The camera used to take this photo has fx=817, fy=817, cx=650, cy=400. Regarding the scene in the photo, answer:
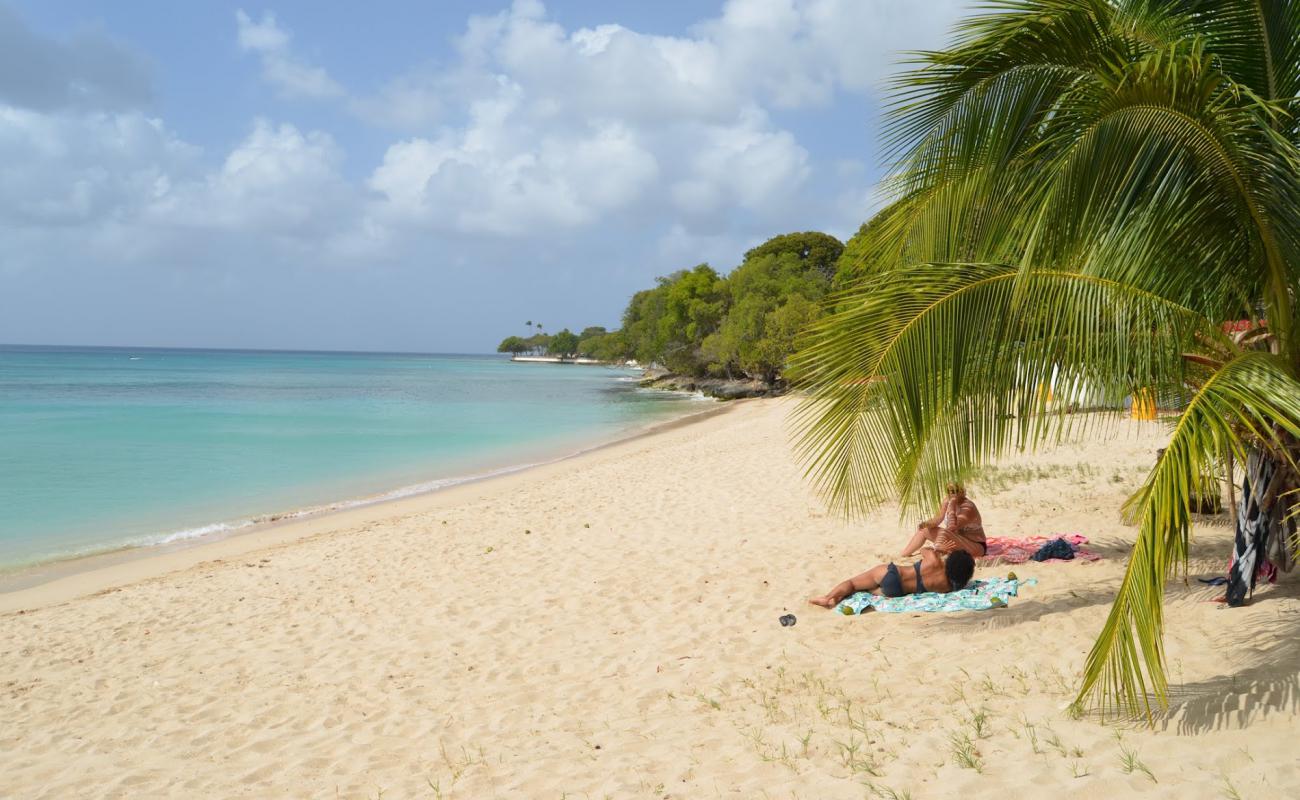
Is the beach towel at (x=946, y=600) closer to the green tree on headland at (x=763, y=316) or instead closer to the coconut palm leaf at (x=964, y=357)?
the coconut palm leaf at (x=964, y=357)

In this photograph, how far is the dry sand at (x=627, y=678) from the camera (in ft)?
12.1

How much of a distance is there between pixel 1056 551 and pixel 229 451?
24.0m

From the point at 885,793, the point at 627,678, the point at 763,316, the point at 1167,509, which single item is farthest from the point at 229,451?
the point at 763,316

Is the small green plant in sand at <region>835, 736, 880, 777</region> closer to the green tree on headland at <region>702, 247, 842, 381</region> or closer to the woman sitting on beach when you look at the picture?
the woman sitting on beach

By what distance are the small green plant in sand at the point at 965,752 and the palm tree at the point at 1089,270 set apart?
1.86 feet

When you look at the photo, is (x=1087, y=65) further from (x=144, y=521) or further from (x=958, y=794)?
(x=144, y=521)

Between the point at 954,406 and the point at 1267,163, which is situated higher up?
the point at 1267,163

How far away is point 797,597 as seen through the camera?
688cm

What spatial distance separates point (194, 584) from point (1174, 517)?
9639mm

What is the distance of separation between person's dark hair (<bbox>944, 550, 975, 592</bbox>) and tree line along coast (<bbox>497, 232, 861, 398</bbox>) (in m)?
26.2

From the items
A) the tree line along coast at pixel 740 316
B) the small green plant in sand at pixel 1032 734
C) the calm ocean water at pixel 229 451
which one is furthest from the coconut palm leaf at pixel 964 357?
the tree line along coast at pixel 740 316

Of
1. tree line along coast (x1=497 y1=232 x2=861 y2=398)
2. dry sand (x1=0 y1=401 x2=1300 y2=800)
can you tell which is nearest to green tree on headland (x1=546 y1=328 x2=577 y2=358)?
tree line along coast (x1=497 y1=232 x2=861 y2=398)

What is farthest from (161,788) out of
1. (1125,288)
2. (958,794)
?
(1125,288)

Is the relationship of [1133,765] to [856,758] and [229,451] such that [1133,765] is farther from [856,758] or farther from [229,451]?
[229,451]
